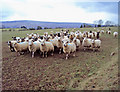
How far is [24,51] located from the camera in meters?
12.1

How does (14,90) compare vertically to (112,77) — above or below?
below

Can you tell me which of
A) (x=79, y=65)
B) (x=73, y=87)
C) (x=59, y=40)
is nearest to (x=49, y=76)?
(x=73, y=87)

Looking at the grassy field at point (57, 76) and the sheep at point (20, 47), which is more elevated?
the sheep at point (20, 47)

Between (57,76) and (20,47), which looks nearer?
(57,76)

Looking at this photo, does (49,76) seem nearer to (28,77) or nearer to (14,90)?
(28,77)

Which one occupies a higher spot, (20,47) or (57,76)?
(20,47)

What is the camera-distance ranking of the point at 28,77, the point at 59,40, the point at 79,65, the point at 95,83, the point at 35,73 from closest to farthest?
the point at 95,83
the point at 28,77
the point at 35,73
the point at 79,65
the point at 59,40

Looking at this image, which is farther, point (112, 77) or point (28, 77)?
point (28, 77)

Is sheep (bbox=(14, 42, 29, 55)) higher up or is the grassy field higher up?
sheep (bbox=(14, 42, 29, 55))

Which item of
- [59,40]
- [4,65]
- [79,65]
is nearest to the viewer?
[79,65]

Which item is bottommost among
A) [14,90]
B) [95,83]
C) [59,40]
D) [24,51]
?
[14,90]

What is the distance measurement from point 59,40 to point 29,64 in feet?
13.1

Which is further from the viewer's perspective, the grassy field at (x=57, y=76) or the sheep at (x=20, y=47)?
the sheep at (x=20, y=47)

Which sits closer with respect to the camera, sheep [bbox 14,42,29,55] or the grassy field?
the grassy field
